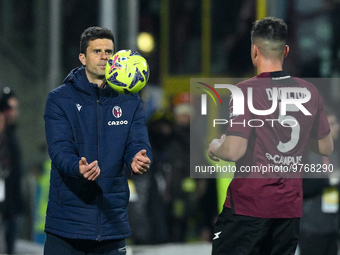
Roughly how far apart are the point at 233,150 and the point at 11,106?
18.2 feet

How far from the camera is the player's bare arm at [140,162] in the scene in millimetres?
5270

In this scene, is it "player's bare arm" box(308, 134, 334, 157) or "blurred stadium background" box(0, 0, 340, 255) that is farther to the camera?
"blurred stadium background" box(0, 0, 340, 255)

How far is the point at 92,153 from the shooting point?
5.46 metres

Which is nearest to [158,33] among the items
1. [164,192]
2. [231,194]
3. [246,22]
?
[246,22]

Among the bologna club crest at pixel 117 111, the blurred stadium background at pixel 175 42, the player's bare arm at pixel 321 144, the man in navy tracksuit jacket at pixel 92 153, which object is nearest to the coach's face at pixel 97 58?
the man in navy tracksuit jacket at pixel 92 153

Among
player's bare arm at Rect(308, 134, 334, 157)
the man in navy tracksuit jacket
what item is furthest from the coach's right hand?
player's bare arm at Rect(308, 134, 334, 157)

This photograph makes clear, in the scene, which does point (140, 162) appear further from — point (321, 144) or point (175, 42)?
point (175, 42)

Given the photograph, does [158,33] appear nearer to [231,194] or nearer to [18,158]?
[18,158]

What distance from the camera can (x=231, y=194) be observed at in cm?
573

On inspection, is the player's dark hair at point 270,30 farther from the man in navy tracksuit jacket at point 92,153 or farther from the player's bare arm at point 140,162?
the player's bare arm at point 140,162

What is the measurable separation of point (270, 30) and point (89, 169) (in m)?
1.57

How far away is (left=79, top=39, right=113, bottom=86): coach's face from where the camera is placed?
560 centimetres

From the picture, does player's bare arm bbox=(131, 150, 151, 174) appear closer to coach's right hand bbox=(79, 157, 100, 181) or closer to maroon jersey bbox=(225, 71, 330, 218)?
coach's right hand bbox=(79, 157, 100, 181)

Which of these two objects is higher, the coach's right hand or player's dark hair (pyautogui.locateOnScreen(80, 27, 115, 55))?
player's dark hair (pyautogui.locateOnScreen(80, 27, 115, 55))
